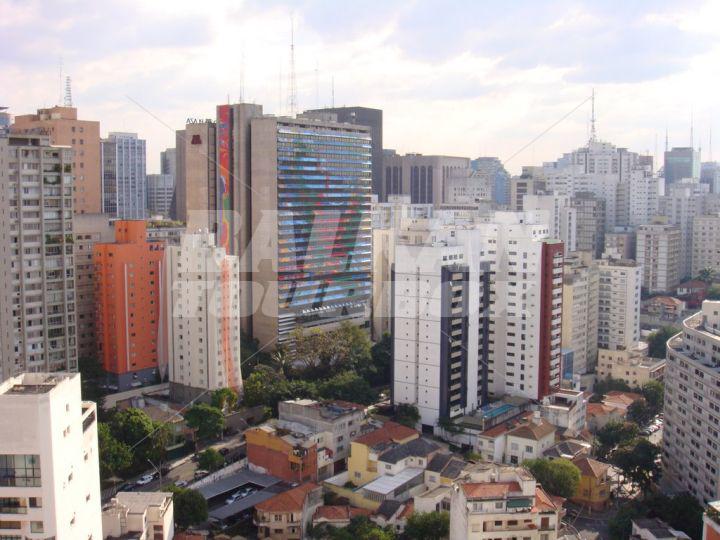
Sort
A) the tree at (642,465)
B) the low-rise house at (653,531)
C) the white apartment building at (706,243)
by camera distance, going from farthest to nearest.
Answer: the white apartment building at (706,243), the tree at (642,465), the low-rise house at (653,531)

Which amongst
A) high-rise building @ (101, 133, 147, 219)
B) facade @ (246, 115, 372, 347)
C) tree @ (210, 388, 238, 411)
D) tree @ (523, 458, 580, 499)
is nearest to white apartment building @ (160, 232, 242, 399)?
tree @ (210, 388, 238, 411)

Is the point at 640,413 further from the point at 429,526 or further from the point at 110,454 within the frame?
the point at 110,454

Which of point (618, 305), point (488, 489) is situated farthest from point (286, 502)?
point (618, 305)

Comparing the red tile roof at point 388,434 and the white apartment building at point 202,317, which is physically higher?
the white apartment building at point 202,317

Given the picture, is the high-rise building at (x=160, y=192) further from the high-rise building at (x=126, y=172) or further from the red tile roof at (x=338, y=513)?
the red tile roof at (x=338, y=513)

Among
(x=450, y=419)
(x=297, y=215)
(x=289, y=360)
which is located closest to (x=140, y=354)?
(x=289, y=360)

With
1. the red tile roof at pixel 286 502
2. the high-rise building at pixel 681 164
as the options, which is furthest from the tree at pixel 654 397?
the high-rise building at pixel 681 164

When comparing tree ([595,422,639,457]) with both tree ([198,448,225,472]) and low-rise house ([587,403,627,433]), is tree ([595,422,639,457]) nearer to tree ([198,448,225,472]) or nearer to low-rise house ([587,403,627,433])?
low-rise house ([587,403,627,433])
